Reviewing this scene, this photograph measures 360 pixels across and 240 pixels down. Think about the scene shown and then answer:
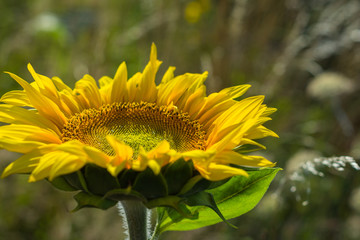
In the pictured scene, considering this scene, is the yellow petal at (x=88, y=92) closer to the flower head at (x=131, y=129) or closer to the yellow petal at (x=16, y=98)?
the flower head at (x=131, y=129)

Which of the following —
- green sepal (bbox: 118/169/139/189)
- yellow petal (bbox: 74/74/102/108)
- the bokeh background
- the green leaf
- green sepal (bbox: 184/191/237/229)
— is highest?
yellow petal (bbox: 74/74/102/108)

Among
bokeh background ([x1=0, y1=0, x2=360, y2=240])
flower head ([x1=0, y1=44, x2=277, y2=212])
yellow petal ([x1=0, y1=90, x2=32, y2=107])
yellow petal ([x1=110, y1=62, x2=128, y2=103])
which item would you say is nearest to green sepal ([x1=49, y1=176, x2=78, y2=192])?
flower head ([x1=0, y1=44, x2=277, y2=212])

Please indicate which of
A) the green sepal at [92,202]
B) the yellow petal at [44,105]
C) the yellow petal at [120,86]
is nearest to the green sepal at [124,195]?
the green sepal at [92,202]

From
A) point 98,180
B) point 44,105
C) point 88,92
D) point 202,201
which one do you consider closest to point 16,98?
point 44,105

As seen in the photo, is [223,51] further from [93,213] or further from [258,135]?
[258,135]

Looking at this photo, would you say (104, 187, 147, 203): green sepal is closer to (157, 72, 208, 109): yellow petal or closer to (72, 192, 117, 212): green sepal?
(72, 192, 117, 212): green sepal

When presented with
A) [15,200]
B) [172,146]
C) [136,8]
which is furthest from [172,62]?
[172,146]
